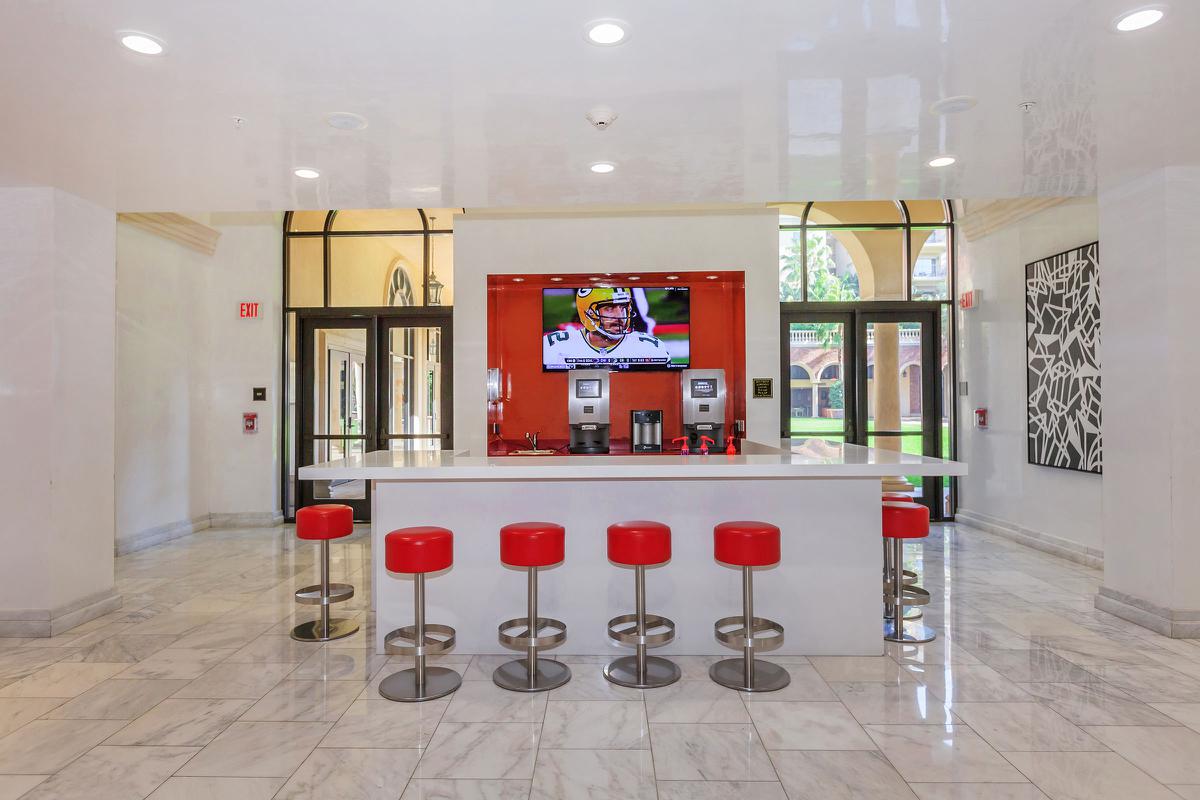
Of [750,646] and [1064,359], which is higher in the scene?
[1064,359]

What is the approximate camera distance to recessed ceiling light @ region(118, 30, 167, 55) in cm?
241

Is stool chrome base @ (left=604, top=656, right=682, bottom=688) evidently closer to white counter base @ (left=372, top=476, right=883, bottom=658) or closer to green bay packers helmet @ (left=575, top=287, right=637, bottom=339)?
white counter base @ (left=372, top=476, right=883, bottom=658)

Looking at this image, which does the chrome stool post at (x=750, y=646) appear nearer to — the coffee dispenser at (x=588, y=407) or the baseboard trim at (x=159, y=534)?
the coffee dispenser at (x=588, y=407)

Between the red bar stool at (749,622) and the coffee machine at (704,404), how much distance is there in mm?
2758

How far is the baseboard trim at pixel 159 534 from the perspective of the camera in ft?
20.3

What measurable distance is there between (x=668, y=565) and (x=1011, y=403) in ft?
14.6

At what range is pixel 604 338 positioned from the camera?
20.2 feet

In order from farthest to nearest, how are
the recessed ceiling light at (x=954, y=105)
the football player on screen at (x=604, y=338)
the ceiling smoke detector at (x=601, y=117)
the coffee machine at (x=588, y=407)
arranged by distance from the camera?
1. the football player on screen at (x=604, y=338)
2. the coffee machine at (x=588, y=407)
3. the ceiling smoke detector at (x=601, y=117)
4. the recessed ceiling light at (x=954, y=105)

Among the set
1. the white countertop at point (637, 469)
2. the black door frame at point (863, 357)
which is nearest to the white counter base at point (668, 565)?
the white countertop at point (637, 469)

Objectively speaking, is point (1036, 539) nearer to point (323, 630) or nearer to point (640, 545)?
point (640, 545)

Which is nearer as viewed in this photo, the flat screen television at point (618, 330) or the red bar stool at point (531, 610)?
the red bar stool at point (531, 610)

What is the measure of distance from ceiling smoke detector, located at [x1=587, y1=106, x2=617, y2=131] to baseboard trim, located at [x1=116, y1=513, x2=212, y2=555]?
5.66 m

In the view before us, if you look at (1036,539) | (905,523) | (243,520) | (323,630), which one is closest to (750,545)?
(905,523)

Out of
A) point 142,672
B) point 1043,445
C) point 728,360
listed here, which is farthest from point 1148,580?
point 142,672
